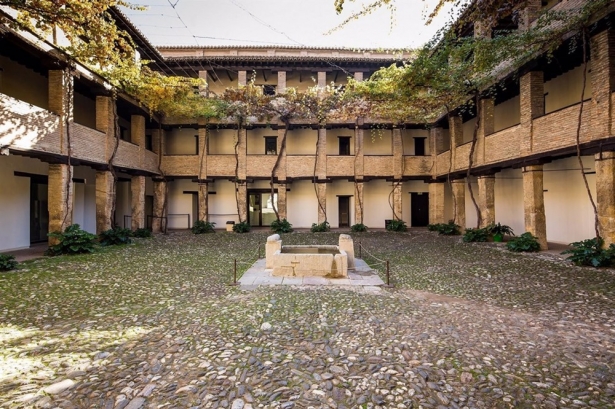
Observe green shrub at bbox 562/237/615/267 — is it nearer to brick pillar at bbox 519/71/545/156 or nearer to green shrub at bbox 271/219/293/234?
brick pillar at bbox 519/71/545/156

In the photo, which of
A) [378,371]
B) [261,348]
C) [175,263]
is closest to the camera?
[378,371]

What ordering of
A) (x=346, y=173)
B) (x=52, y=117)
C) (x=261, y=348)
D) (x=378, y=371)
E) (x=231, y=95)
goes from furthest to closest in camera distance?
(x=346, y=173) → (x=231, y=95) → (x=52, y=117) → (x=261, y=348) → (x=378, y=371)

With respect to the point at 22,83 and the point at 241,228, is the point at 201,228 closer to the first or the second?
the point at 241,228

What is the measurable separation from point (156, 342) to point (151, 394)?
1.23 meters

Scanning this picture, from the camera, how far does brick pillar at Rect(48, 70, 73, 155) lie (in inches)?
438

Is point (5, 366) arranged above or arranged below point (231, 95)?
below

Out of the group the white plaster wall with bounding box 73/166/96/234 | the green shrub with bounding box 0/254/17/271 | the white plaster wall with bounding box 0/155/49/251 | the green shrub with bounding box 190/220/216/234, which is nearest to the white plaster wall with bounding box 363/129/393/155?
the green shrub with bounding box 190/220/216/234

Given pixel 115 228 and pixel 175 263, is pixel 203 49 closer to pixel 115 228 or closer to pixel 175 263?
pixel 115 228

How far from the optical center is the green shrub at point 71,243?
10600mm

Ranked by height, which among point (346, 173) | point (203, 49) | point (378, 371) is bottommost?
point (378, 371)

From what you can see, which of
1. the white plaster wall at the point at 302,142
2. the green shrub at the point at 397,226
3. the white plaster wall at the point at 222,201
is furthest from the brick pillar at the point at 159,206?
the green shrub at the point at 397,226

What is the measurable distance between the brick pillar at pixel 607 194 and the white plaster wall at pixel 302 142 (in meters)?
15.2

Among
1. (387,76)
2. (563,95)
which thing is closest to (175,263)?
(387,76)

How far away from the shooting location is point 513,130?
492 inches
